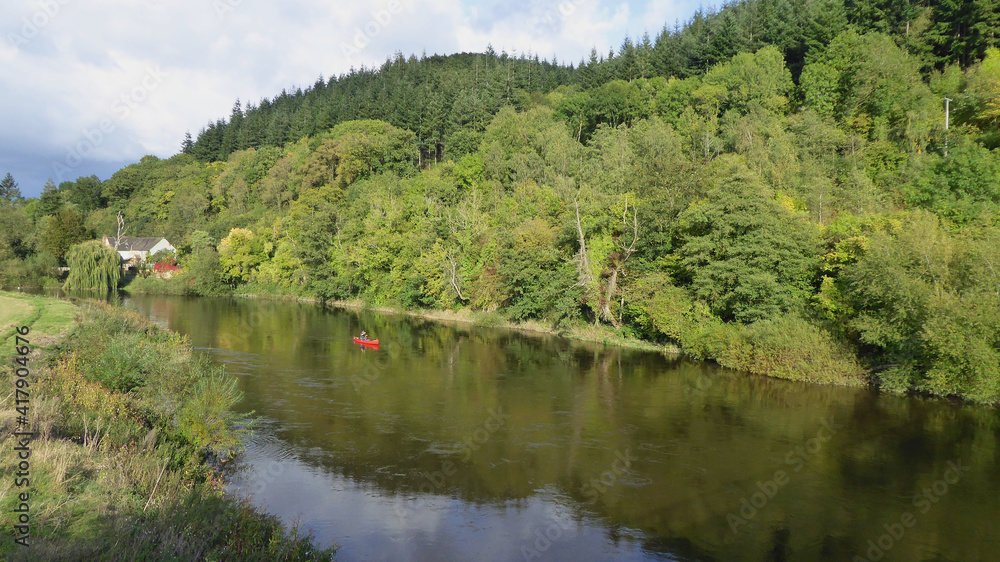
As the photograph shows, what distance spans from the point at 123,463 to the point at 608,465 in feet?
46.6

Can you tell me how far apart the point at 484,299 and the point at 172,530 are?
45476 mm

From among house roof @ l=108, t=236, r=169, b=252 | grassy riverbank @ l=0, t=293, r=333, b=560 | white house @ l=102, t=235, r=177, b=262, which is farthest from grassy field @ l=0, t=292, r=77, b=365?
house roof @ l=108, t=236, r=169, b=252

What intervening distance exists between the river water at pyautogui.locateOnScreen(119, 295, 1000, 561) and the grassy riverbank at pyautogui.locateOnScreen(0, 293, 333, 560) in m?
2.23

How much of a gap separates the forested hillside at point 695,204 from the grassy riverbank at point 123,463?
28.9 m

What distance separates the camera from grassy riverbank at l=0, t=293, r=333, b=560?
8820 mm

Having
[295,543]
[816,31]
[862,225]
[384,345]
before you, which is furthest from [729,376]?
[816,31]

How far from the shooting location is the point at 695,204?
1599 inches

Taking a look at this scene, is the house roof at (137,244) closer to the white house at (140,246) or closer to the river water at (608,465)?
the white house at (140,246)

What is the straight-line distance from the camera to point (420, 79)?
452ft

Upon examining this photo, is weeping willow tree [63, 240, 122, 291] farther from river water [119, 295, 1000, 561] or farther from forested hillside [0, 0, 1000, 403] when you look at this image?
river water [119, 295, 1000, 561]

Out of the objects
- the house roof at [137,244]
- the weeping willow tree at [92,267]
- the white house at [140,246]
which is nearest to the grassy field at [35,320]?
the weeping willow tree at [92,267]

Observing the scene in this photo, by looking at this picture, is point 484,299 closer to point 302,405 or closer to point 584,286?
point 584,286

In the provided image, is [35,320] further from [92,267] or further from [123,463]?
[92,267]

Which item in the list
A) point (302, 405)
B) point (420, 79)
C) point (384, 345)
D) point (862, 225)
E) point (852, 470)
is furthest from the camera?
point (420, 79)
